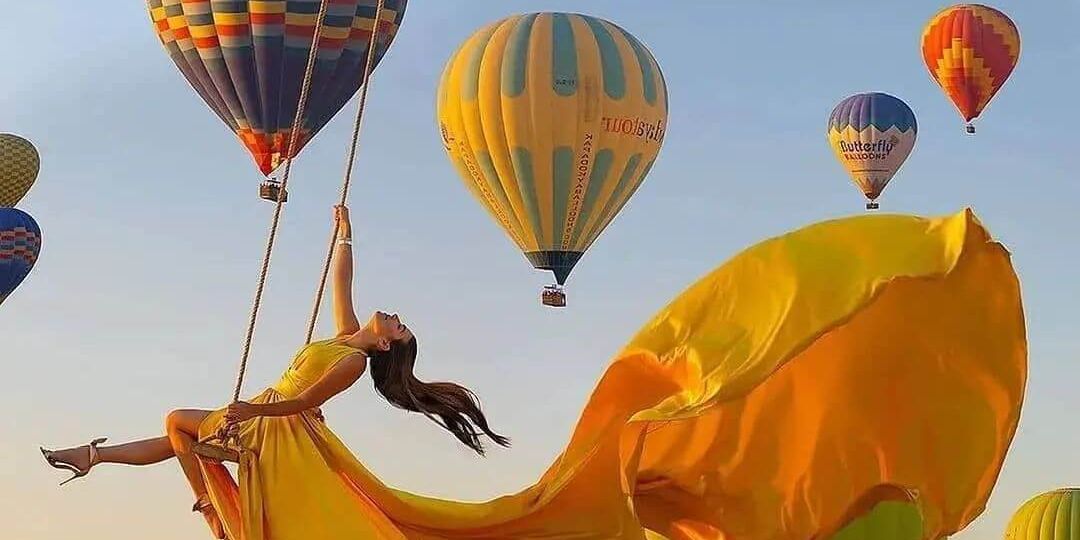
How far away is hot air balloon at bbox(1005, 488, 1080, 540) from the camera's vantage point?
3291 centimetres

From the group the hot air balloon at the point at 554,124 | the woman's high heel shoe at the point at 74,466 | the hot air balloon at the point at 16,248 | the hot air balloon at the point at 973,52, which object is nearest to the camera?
the woman's high heel shoe at the point at 74,466

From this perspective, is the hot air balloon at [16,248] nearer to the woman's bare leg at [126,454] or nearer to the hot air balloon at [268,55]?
the hot air balloon at [268,55]

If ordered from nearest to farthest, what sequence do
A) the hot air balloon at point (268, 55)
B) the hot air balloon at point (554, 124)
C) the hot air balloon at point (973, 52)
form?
the hot air balloon at point (268, 55) → the hot air balloon at point (554, 124) → the hot air balloon at point (973, 52)

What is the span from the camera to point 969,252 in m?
8.13

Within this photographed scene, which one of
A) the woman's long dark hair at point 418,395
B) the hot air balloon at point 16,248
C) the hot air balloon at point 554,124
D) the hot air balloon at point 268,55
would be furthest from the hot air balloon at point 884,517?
the hot air balloon at point 16,248

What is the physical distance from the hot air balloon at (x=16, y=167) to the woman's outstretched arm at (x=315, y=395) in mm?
26113

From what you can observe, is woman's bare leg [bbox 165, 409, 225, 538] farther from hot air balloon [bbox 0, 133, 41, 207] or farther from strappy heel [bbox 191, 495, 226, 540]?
hot air balloon [bbox 0, 133, 41, 207]

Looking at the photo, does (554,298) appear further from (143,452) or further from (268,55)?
(143,452)

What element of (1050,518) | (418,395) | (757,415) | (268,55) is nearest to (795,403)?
(757,415)

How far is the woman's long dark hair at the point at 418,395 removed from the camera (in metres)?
7.56

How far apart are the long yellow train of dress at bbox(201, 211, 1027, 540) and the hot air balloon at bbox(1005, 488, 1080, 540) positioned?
25.5m

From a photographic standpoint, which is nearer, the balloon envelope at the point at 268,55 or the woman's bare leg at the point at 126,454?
the woman's bare leg at the point at 126,454

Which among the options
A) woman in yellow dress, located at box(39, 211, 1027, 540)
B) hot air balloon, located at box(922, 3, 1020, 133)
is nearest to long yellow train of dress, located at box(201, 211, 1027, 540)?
woman in yellow dress, located at box(39, 211, 1027, 540)

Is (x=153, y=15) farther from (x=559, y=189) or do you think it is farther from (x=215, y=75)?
(x=559, y=189)
